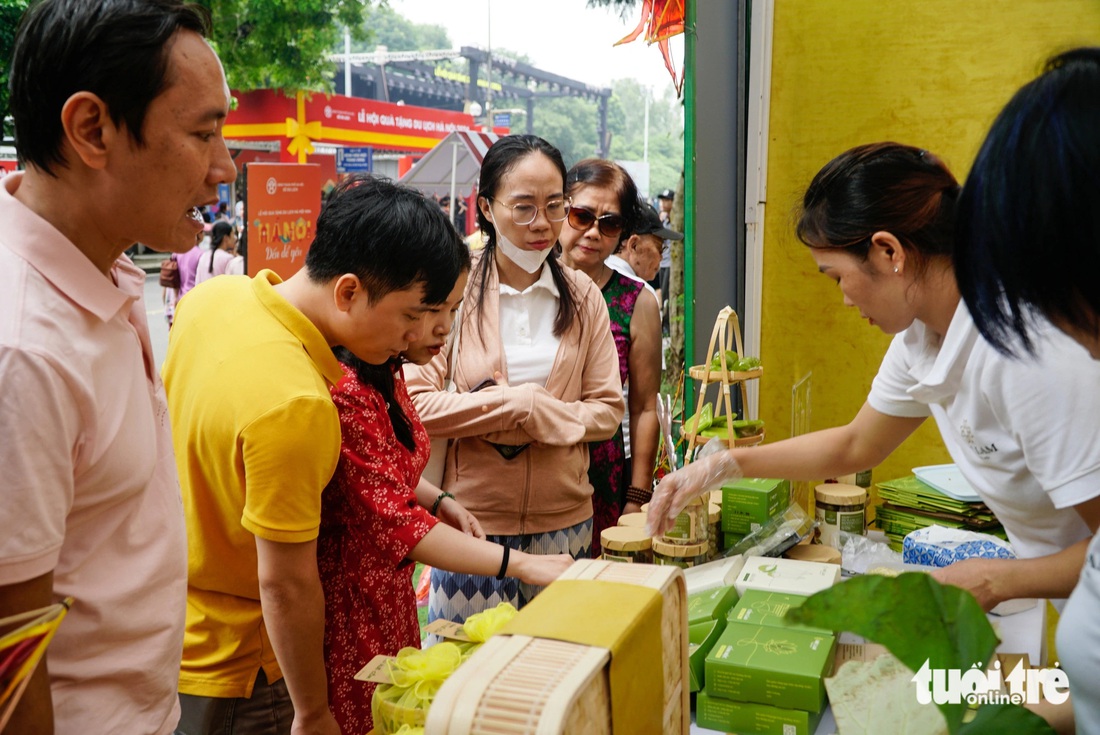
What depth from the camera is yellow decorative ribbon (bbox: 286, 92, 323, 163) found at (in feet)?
50.6

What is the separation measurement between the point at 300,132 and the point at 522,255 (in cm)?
1458

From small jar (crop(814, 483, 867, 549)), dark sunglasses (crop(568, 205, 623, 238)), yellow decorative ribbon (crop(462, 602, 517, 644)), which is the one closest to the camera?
yellow decorative ribbon (crop(462, 602, 517, 644))

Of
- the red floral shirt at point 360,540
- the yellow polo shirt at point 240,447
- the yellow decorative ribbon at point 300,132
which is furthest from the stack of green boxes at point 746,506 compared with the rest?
the yellow decorative ribbon at point 300,132

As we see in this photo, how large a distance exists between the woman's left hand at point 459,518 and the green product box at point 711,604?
0.50 m

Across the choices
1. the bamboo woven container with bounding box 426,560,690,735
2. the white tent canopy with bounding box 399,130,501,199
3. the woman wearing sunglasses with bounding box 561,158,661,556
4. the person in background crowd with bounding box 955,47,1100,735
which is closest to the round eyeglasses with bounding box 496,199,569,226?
the woman wearing sunglasses with bounding box 561,158,661,556

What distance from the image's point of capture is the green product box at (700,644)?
4.71 ft

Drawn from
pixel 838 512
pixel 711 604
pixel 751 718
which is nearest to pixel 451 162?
pixel 838 512

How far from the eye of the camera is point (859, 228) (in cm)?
169

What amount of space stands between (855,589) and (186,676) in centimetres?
117

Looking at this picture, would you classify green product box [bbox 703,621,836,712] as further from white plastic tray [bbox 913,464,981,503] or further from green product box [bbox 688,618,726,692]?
white plastic tray [bbox 913,464,981,503]

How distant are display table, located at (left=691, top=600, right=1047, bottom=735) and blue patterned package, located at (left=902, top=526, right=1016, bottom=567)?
0.20m

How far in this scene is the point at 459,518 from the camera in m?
1.93

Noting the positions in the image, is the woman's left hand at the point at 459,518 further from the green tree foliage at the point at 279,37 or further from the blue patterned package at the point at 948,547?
the green tree foliage at the point at 279,37

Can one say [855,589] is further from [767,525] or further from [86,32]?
[767,525]
